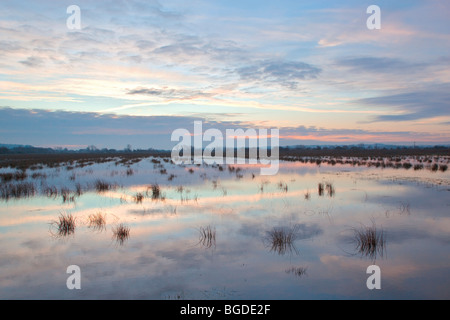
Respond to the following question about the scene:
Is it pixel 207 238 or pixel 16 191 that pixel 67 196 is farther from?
pixel 207 238

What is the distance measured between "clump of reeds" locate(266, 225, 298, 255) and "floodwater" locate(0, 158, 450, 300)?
0.07 feet

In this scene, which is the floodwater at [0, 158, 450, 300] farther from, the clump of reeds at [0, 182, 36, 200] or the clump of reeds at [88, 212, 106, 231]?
the clump of reeds at [0, 182, 36, 200]

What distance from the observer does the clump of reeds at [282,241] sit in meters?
6.66

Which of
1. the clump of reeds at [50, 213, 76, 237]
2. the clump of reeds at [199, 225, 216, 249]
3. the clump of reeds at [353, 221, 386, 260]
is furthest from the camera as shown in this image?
A: the clump of reeds at [50, 213, 76, 237]

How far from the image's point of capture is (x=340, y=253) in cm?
640

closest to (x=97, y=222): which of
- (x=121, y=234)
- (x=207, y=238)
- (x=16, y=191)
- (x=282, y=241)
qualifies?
(x=121, y=234)

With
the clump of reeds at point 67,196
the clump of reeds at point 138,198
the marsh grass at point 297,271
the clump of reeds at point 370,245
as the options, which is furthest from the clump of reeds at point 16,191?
the clump of reeds at point 370,245

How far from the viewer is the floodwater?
4961 millimetres

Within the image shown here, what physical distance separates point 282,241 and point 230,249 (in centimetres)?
116

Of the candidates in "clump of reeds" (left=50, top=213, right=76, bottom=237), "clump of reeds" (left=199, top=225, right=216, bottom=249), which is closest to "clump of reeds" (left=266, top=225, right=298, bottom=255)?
"clump of reeds" (left=199, top=225, right=216, bottom=249)

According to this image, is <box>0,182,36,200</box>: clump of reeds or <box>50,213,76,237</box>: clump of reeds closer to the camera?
<box>50,213,76,237</box>: clump of reeds

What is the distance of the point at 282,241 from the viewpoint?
276 inches
